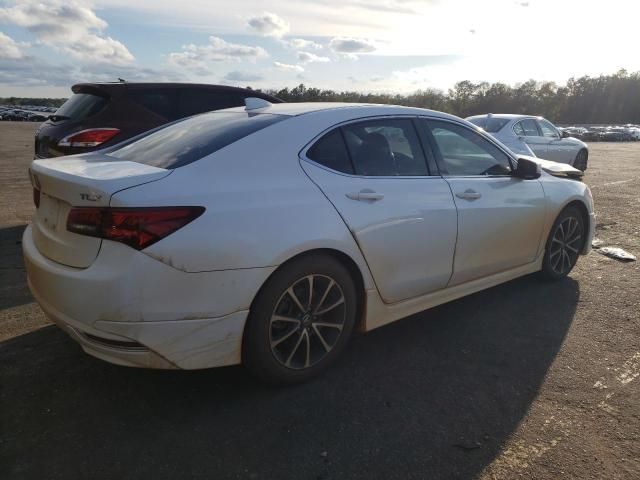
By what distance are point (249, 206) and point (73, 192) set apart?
0.88 meters

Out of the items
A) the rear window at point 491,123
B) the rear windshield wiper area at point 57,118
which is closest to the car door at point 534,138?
the rear window at point 491,123

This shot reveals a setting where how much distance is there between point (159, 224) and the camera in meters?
2.46

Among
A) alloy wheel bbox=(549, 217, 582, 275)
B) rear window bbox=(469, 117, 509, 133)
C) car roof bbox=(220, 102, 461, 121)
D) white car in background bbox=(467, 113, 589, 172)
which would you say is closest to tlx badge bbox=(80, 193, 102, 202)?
car roof bbox=(220, 102, 461, 121)

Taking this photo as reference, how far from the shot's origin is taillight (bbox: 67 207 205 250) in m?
2.44

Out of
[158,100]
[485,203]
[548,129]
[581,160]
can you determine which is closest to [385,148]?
[485,203]

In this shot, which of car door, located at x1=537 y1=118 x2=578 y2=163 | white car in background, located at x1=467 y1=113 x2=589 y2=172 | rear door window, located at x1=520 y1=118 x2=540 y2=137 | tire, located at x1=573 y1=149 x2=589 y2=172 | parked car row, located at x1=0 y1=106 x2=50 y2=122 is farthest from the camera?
parked car row, located at x1=0 y1=106 x2=50 y2=122

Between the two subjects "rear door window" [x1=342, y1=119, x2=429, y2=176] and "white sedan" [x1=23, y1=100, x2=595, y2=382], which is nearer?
"white sedan" [x1=23, y1=100, x2=595, y2=382]

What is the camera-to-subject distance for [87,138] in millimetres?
5957

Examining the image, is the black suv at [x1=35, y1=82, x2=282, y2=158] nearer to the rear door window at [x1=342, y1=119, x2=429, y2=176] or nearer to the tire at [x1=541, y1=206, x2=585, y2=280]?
the rear door window at [x1=342, y1=119, x2=429, y2=176]

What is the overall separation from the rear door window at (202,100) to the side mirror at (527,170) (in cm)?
426

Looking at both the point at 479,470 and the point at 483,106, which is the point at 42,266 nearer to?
the point at 479,470

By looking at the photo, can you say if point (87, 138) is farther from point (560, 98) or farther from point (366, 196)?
point (560, 98)

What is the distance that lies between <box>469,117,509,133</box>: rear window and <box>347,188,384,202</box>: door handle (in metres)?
8.26

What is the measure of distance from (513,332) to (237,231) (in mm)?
2307
